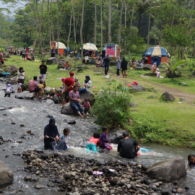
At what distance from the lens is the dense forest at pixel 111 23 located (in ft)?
126

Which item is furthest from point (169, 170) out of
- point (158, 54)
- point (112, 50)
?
point (112, 50)

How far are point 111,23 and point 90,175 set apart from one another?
49466 millimetres

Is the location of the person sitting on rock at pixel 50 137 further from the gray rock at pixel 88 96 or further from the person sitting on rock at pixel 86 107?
the gray rock at pixel 88 96

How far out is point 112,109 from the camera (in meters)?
14.7

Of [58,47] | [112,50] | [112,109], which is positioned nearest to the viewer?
[112,109]

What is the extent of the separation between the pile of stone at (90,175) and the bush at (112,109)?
407 cm

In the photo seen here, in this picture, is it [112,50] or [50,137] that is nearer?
[50,137]

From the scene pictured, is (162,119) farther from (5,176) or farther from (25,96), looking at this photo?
(5,176)

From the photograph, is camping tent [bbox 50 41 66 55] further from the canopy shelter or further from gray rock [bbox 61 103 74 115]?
gray rock [bbox 61 103 74 115]

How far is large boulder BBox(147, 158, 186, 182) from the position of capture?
9.64 metres

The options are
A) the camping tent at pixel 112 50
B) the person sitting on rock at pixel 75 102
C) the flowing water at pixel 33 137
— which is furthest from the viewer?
the camping tent at pixel 112 50

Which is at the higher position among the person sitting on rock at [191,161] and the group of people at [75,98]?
the group of people at [75,98]

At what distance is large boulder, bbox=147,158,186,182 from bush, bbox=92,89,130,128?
4750 millimetres

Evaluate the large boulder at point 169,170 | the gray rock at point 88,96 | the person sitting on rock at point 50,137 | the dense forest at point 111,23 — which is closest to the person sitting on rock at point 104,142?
the person sitting on rock at point 50,137
